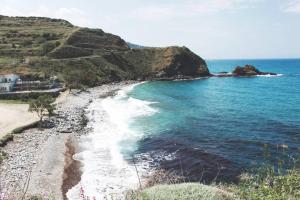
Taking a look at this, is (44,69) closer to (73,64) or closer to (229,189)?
(73,64)

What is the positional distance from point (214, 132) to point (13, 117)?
3408cm

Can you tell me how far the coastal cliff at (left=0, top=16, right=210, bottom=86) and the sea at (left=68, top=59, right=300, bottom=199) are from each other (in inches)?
1558

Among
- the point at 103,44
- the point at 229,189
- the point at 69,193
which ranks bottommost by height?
the point at 69,193

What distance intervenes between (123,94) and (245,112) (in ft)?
137

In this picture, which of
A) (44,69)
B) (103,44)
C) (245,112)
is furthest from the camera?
(103,44)

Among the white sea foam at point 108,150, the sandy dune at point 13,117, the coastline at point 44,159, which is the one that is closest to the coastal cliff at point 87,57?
the sandy dune at point 13,117

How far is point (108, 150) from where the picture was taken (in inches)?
1972

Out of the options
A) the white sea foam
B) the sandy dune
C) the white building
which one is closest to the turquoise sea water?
the white sea foam

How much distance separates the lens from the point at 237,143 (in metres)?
52.0

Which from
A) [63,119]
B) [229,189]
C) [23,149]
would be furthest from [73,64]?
[229,189]

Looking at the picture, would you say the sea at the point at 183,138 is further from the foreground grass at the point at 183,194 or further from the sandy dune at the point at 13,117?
the sandy dune at the point at 13,117

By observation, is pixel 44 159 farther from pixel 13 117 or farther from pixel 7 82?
pixel 7 82

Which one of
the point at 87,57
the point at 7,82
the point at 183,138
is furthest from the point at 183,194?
the point at 87,57

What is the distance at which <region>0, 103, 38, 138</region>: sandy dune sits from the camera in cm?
5953
